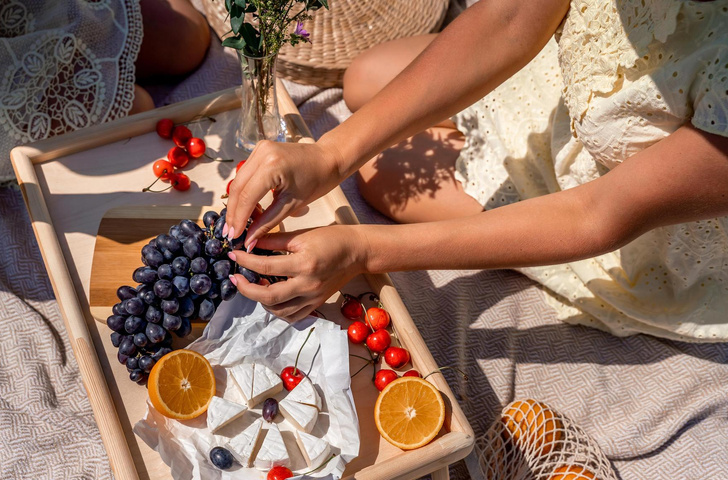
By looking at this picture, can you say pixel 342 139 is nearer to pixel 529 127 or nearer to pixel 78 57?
pixel 529 127

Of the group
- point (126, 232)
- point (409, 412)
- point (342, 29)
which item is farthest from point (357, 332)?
point (342, 29)

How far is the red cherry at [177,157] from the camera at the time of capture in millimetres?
1057

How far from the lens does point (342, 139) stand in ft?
3.16

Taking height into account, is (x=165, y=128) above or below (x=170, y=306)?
above

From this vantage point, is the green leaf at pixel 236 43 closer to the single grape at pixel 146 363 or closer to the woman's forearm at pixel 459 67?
the woman's forearm at pixel 459 67

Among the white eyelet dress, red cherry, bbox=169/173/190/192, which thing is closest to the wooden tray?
red cherry, bbox=169/173/190/192

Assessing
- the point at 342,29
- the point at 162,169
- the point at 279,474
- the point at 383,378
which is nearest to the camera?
the point at 279,474

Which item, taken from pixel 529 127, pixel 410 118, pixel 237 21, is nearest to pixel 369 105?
pixel 410 118

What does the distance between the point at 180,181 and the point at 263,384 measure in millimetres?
402

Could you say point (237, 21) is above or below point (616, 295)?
above

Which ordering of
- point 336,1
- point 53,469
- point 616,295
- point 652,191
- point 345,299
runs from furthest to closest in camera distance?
point 336,1, point 616,295, point 53,469, point 345,299, point 652,191

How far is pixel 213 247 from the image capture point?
2.81 ft

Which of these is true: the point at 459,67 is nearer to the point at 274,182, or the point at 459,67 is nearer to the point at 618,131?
the point at 618,131

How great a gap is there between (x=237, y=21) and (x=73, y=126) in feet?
1.89
